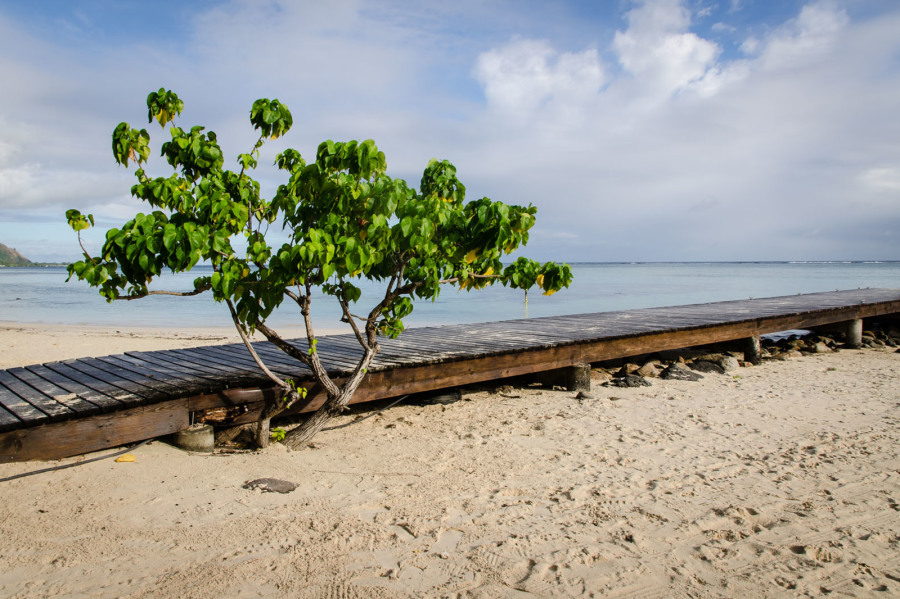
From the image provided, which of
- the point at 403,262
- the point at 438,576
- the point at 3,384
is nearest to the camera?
the point at 438,576

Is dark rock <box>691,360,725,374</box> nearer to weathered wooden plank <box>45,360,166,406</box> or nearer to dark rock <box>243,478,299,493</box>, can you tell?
dark rock <box>243,478,299,493</box>

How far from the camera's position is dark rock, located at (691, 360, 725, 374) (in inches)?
348

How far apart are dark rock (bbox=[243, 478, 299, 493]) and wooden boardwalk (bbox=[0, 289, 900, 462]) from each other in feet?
2.89

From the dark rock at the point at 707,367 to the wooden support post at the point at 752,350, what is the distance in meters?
1.17

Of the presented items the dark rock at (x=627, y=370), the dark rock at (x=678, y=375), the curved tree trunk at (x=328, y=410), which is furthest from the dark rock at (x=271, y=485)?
the dark rock at (x=678, y=375)

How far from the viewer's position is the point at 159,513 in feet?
11.9

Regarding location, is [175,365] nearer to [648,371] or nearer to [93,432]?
[93,432]

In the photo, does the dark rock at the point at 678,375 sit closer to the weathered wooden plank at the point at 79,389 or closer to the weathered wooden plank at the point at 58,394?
the weathered wooden plank at the point at 79,389

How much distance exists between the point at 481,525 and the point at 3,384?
413cm

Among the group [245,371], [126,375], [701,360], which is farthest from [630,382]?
[126,375]

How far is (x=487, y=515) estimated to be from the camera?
12.1 feet

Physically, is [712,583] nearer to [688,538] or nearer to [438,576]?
[688,538]

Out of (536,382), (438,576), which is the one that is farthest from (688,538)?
(536,382)

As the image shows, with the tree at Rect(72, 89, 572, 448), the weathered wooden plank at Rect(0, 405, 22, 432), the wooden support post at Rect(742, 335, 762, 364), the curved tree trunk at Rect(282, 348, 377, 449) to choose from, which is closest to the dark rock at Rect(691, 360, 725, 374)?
the wooden support post at Rect(742, 335, 762, 364)
